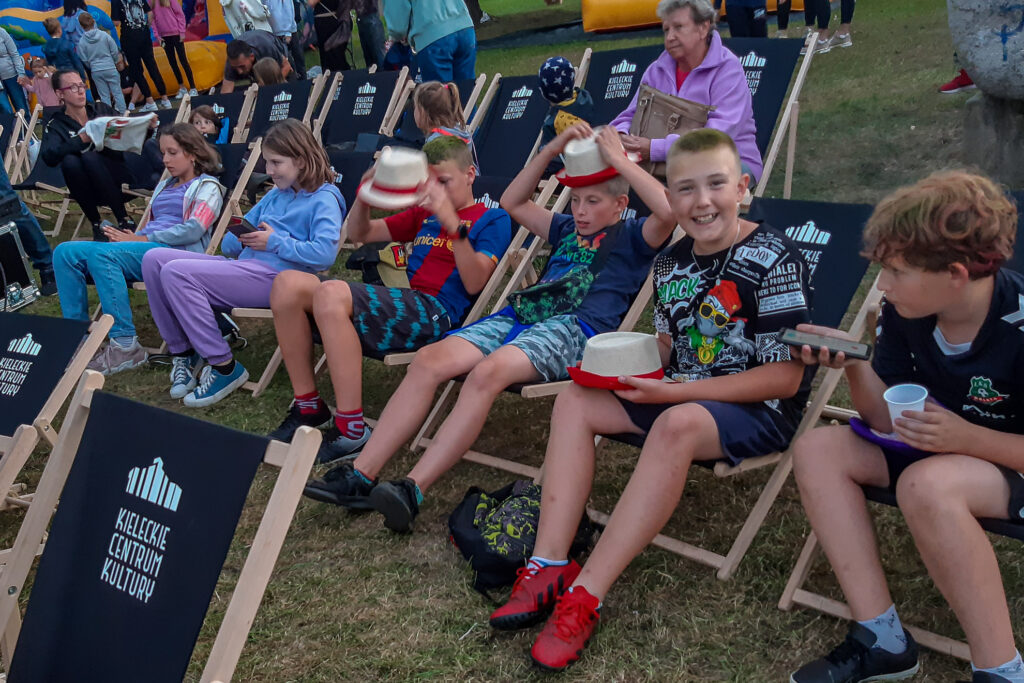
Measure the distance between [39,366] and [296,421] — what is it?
39.4 inches

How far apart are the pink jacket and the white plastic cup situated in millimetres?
13461

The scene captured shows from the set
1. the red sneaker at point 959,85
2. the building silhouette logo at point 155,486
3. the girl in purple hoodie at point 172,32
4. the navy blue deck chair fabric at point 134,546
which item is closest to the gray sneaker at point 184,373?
the navy blue deck chair fabric at point 134,546

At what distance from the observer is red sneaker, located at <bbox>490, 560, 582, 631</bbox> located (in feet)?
8.09

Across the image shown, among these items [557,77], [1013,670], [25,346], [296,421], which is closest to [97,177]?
[557,77]

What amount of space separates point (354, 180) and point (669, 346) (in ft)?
9.33

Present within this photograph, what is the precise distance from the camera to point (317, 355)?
4.77 meters

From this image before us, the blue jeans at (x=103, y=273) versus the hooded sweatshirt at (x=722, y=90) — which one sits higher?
the hooded sweatshirt at (x=722, y=90)

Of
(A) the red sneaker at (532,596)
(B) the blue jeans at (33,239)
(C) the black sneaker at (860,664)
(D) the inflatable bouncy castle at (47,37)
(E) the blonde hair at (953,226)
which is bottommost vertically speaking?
(D) the inflatable bouncy castle at (47,37)

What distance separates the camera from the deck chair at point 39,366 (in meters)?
2.97

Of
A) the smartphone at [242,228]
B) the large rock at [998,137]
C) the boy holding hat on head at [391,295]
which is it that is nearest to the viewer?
the boy holding hat on head at [391,295]

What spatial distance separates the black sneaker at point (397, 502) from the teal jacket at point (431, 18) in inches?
181

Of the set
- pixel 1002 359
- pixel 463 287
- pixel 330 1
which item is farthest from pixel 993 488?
pixel 330 1

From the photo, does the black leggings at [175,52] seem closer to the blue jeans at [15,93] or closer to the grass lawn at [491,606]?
the blue jeans at [15,93]

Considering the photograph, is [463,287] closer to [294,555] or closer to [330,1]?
[294,555]
